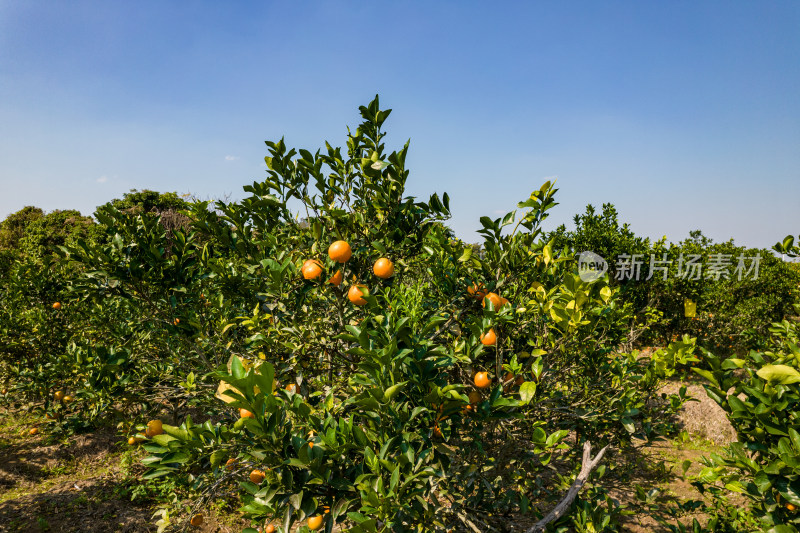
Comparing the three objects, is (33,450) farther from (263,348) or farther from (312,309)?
(312,309)

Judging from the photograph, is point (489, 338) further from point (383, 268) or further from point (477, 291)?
point (383, 268)

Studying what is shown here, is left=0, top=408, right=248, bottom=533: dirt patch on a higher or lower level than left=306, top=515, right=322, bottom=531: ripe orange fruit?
lower

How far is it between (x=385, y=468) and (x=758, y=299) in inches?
512

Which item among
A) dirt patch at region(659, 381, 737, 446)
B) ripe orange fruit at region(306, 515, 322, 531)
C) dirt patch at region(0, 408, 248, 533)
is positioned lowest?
dirt patch at region(0, 408, 248, 533)

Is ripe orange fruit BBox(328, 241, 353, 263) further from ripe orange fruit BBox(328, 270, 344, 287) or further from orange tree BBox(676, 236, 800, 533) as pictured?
orange tree BBox(676, 236, 800, 533)

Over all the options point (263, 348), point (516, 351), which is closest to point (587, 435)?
point (516, 351)

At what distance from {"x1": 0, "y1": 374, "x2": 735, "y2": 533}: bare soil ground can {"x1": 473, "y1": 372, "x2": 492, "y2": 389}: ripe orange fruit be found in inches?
59.8

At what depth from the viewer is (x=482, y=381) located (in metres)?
2.14

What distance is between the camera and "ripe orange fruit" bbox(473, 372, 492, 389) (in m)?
2.14

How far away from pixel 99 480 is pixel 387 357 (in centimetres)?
580

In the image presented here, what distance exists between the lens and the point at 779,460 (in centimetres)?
133

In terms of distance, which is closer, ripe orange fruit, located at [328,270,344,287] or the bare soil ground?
ripe orange fruit, located at [328,270,344,287]

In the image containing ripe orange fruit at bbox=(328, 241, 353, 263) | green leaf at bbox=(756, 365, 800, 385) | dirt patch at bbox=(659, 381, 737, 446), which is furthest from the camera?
dirt patch at bbox=(659, 381, 737, 446)

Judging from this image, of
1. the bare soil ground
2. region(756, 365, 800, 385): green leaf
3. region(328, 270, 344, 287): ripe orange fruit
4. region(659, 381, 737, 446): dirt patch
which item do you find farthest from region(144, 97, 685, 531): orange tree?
region(659, 381, 737, 446): dirt patch
